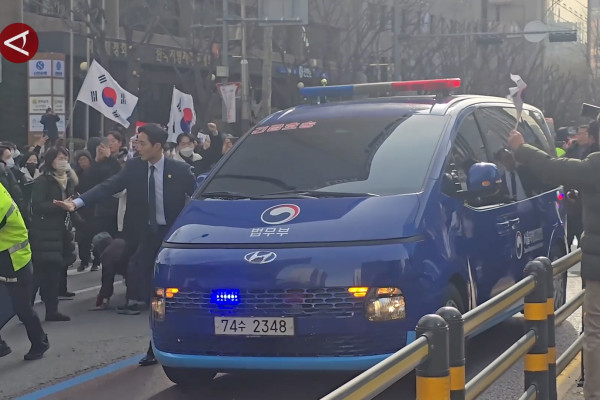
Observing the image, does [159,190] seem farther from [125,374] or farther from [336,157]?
[336,157]

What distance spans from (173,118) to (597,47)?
61516mm

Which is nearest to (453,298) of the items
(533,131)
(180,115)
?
(533,131)

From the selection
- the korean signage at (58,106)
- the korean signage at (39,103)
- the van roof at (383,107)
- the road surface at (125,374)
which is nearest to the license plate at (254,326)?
the road surface at (125,374)

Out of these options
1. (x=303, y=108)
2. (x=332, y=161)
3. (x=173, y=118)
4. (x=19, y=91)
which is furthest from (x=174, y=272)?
(x=19, y=91)

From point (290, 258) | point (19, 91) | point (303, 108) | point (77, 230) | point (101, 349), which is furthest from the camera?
point (19, 91)

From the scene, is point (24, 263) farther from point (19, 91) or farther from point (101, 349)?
point (19, 91)

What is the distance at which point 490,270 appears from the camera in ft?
23.8

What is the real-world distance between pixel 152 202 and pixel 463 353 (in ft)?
18.4

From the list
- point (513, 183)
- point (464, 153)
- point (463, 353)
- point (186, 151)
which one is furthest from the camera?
point (186, 151)

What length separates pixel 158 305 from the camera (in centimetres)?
646

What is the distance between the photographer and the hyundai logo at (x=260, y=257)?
6.09 m

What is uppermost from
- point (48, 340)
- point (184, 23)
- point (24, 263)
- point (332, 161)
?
point (184, 23)

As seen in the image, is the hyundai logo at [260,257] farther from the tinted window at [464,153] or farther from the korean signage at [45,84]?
the korean signage at [45,84]

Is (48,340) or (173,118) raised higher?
(173,118)
